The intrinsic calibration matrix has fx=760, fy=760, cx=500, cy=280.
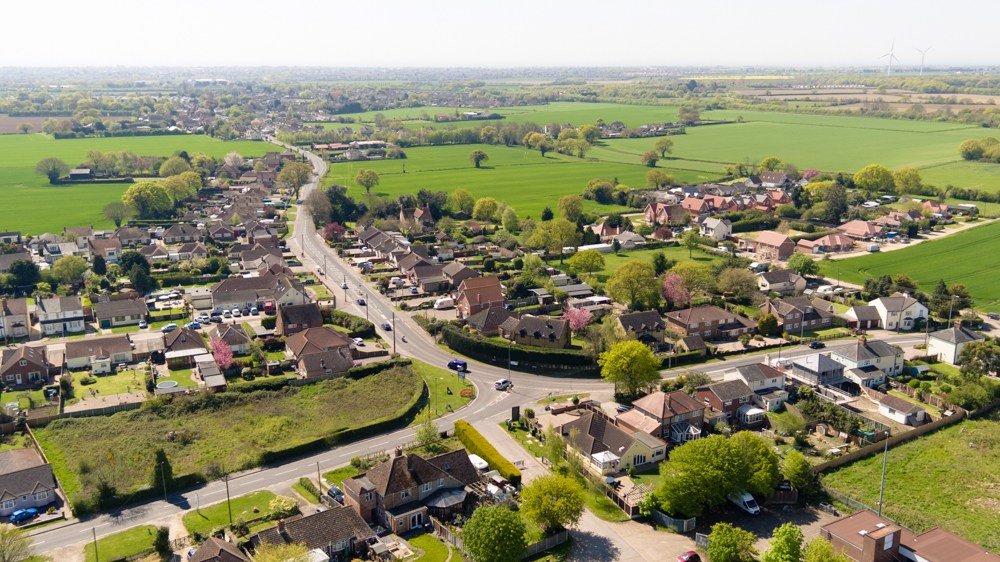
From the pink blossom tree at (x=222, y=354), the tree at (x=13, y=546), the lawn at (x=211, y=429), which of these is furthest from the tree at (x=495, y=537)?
the pink blossom tree at (x=222, y=354)

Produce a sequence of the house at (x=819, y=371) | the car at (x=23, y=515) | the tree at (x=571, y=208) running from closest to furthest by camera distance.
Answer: the car at (x=23, y=515) < the house at (x=819, y=371) < the tree at (x=571, y=208)

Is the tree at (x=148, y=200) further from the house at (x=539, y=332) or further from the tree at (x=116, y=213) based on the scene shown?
the house at (x=539, y=332)

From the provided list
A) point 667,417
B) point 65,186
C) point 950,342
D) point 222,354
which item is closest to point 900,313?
point 950,342

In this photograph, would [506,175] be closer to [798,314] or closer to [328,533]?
[798,314]

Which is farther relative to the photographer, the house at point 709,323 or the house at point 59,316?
the house at point 59,316

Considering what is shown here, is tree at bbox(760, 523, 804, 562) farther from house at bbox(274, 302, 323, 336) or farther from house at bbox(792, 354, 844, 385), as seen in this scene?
house at bbox(274, 302, 323, 336)
